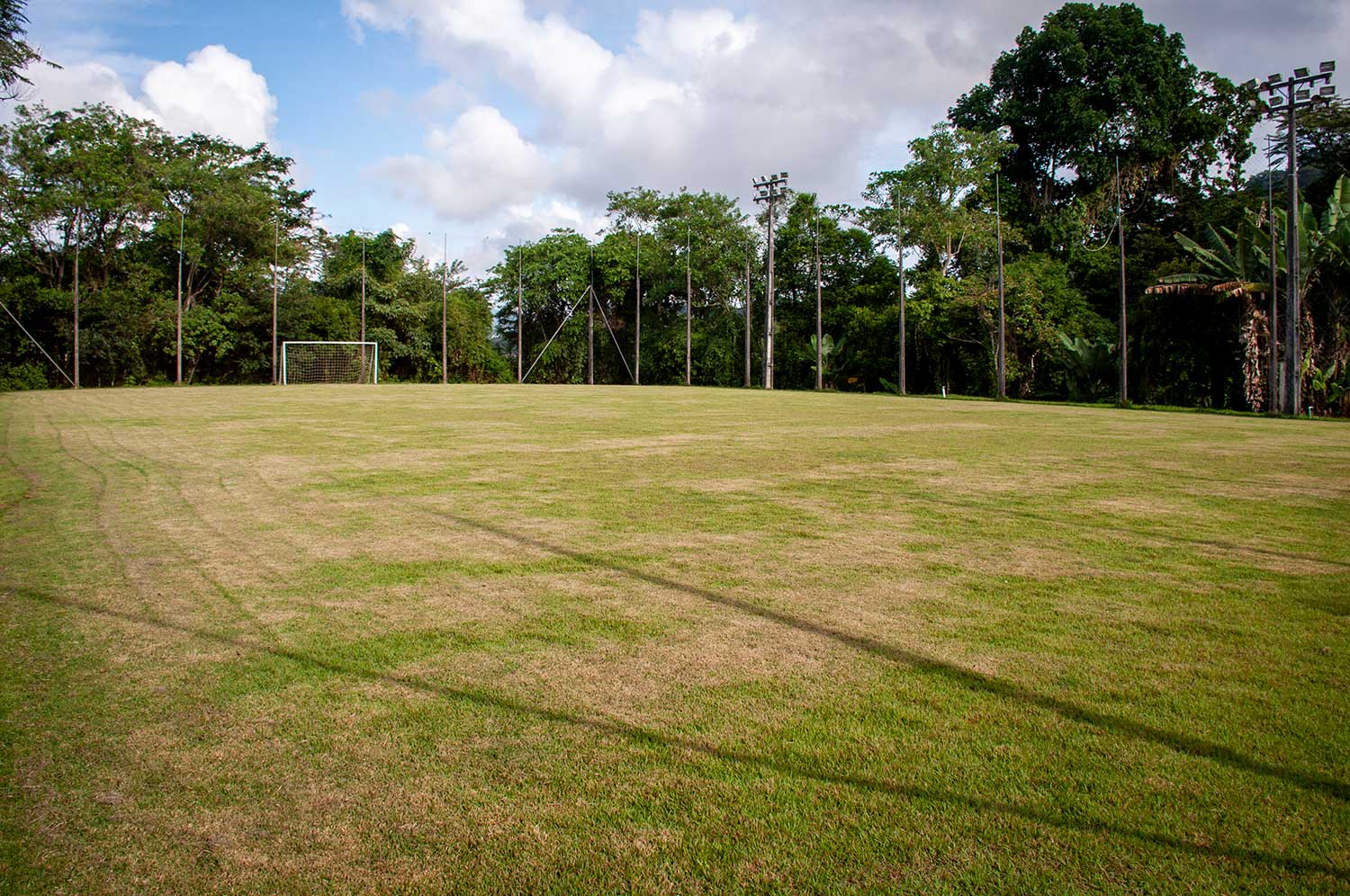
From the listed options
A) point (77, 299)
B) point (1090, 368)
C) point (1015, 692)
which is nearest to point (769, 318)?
point (1090, 368)

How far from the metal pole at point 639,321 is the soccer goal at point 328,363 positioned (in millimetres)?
15566

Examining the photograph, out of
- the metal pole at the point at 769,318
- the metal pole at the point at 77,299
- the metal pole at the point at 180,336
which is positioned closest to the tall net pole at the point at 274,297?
the metal pole at the point at 180,336

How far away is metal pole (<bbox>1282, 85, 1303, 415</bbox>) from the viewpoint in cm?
2450

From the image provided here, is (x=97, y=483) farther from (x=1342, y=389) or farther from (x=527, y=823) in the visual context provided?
(x=1342, y=389)

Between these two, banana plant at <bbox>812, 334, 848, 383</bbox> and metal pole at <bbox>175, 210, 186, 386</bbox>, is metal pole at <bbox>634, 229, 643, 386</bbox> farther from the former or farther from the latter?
metal pole at <bbox>175, 210, 186, 386</bbox>

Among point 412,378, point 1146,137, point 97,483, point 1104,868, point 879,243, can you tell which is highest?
point 1146,137

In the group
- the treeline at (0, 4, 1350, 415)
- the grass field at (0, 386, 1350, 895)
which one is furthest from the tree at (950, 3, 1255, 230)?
the grass field at (0, 386, 1350, 895)

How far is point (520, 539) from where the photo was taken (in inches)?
238

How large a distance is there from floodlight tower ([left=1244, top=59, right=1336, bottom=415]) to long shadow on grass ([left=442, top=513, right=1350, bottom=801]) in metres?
27.3

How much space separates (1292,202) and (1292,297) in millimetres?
2886

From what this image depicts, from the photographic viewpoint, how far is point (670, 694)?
3.36 m

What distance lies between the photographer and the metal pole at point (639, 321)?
176ft

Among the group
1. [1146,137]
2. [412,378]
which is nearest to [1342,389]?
[1146,137]

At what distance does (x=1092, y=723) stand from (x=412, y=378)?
50214 millimetres
